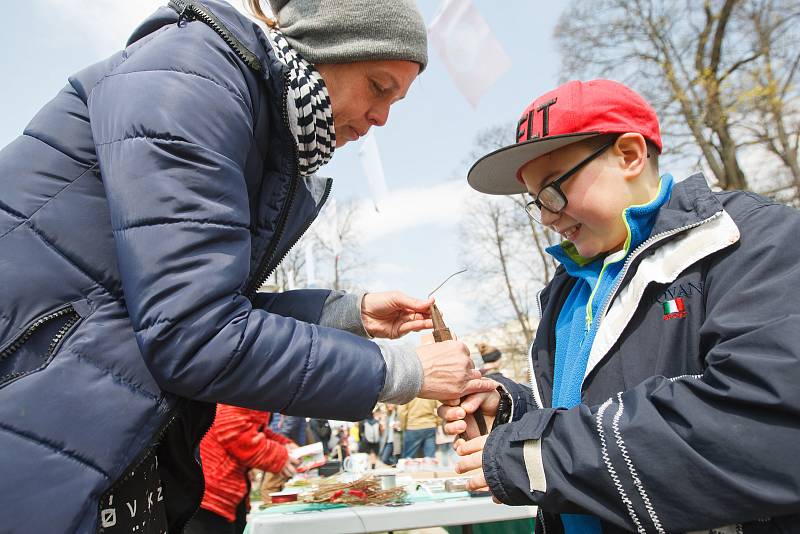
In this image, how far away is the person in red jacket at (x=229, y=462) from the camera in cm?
384

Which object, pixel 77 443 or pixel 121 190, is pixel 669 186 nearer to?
pixel 121 190

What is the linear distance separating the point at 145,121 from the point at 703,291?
129 centimetres

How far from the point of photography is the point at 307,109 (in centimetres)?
142

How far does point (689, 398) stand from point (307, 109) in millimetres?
1094

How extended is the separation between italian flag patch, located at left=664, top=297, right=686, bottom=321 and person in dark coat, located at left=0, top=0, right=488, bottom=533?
0.57m

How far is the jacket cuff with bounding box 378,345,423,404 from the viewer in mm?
1283

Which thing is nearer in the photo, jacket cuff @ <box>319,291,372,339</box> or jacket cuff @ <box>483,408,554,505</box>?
jacket cuff @ <box>483,408,554,505</box>

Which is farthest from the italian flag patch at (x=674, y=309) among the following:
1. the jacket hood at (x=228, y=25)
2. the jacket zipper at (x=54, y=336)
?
the jacket zipper at (x=54, y=336)

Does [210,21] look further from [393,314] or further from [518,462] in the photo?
[518,462]

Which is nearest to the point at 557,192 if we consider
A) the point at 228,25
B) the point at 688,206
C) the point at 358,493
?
the point at 688,206

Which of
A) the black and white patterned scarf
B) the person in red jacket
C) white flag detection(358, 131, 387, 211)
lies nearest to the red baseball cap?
the black and white patterned scarf

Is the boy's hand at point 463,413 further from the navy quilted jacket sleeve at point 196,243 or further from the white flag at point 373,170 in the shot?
the white flag at point 373,170

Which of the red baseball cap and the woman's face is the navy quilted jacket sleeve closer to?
the woman's face

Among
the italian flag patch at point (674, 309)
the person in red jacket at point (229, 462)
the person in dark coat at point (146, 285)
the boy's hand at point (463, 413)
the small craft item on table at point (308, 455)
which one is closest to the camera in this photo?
the person in dark coat at point (146, 285)
